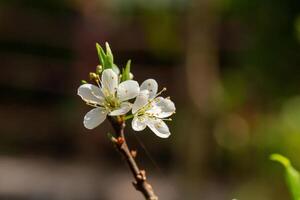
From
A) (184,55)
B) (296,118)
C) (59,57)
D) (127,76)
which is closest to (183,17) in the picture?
(184,55)

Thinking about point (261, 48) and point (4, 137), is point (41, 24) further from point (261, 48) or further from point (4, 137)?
point (261, 48)

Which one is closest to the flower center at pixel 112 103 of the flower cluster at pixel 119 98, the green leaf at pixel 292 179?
the flower cluster at pixel 119 98

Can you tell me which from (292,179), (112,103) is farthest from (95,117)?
(292,179)

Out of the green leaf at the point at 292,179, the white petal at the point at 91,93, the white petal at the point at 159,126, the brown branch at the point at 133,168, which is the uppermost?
the white petal at the point at 91,93

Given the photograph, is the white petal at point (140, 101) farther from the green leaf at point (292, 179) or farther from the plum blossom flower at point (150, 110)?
the green leaf at point (292, 179)

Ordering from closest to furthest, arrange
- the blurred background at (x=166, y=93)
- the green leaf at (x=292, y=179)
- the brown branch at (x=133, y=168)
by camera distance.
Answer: the brown branch at (x=133, y=168) → the green leaf at (x=292, y=179) → the blurred background at (x=166, y=93)

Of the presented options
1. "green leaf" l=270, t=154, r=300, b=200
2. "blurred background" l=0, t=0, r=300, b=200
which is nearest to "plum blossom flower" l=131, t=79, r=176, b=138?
"green leaf" l=270, t=154, r=300, b=200
